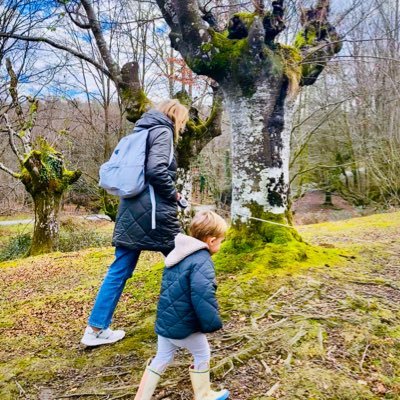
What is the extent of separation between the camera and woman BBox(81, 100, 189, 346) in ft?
10.0

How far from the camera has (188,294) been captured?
7.69 ft

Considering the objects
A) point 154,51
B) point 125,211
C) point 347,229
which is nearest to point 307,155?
point 154,51


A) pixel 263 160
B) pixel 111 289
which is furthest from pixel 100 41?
pixel 111 289

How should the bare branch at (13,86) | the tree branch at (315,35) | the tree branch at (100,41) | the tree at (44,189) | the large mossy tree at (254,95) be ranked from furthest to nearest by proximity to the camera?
the bare branch at (13,86) → the tree at (44,189) → the tree branch at (315,35) → the tree branch at (100,41) → the large mossy tree at (254,95)

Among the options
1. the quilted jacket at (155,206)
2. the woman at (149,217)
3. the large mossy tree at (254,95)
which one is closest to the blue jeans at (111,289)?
the woman at (149,217)

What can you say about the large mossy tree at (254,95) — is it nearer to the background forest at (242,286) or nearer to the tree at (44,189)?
the background forest at (242,286)

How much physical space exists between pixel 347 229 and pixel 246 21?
5.59 meters

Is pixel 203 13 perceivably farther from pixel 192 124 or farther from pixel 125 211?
pixel 125 211

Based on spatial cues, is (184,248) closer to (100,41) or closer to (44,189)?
(100,41)

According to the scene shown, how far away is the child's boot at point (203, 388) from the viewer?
7.63ft

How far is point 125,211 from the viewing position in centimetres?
317

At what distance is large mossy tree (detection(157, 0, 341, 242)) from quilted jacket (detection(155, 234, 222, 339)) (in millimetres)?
2012

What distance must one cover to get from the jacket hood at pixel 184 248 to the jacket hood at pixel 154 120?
113cm

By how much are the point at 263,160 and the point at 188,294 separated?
2.40 m
